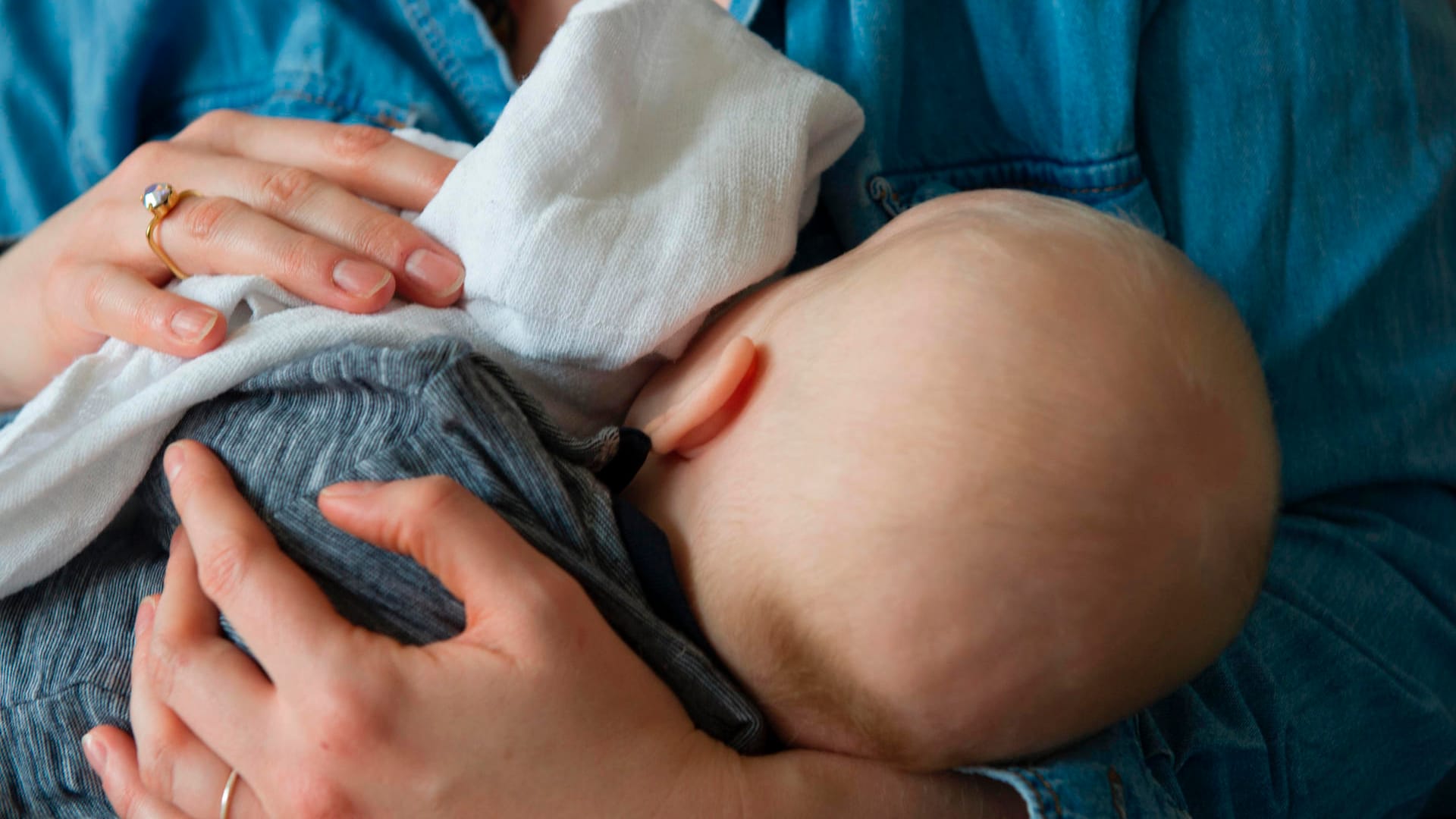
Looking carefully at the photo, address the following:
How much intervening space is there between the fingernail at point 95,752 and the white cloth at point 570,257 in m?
0.13

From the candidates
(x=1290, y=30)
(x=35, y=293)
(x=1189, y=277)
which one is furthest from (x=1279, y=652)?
(x=35, y=293)

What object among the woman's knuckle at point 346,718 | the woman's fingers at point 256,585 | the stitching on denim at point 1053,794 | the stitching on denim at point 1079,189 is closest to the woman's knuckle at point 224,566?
the woman's fingers at point 256,585

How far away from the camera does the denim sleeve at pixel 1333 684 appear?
0.83m

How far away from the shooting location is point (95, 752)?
0.64m

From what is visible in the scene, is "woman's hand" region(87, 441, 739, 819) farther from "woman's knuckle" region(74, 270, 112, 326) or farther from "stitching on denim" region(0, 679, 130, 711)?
"woman's knuckle" region(74, 270, 112, 326)

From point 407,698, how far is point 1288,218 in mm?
875

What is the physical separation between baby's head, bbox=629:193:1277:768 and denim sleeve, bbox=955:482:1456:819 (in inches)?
8.3

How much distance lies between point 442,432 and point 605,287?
0.18 m

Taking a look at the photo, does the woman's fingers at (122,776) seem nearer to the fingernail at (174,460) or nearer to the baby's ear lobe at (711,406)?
the fingernail at (174,460)

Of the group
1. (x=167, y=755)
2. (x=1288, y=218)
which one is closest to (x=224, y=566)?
(x=167, y=755)

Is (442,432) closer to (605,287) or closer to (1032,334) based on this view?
(605,287)

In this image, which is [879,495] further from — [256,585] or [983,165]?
[983,165]

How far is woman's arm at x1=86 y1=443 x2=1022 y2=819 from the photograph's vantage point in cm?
54

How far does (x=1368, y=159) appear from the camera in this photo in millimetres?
891
